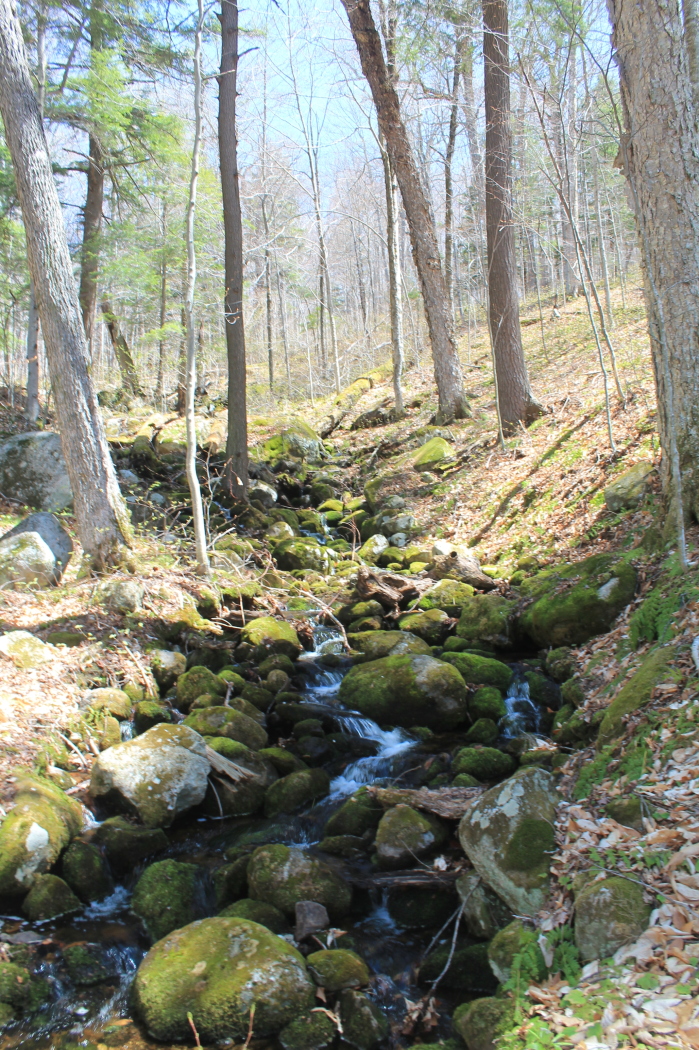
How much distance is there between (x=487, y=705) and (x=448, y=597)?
2553 millimetres

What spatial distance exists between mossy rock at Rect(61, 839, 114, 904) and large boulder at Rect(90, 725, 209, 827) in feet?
1.71

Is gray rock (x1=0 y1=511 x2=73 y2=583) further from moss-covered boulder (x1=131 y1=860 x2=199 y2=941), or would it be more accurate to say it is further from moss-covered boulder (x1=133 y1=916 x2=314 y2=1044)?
moss-covered boulder (x1=133 y1=916 x2=314 y2=1044)

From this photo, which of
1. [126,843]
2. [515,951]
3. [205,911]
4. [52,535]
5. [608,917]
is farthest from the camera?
[52,535]

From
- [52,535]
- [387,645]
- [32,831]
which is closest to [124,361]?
[52,535]

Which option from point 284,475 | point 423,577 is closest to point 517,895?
point 423,577

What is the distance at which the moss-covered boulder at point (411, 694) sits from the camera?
6652 millimetres

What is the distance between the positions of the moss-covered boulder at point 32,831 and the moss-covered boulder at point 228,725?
4.42 feet

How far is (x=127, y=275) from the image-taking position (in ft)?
51.7

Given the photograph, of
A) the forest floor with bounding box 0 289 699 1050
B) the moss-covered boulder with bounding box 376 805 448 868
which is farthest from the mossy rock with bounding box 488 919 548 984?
the moss-covered boulder with bounding box 376 805 448 868

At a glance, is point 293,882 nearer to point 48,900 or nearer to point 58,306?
point 48,900

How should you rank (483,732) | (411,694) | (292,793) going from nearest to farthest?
(292,793) < (483,732) < (411,694)

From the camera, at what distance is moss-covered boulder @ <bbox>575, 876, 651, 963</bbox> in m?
2.86

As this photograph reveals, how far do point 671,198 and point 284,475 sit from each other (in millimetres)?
11151

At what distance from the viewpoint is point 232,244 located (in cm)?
1266
